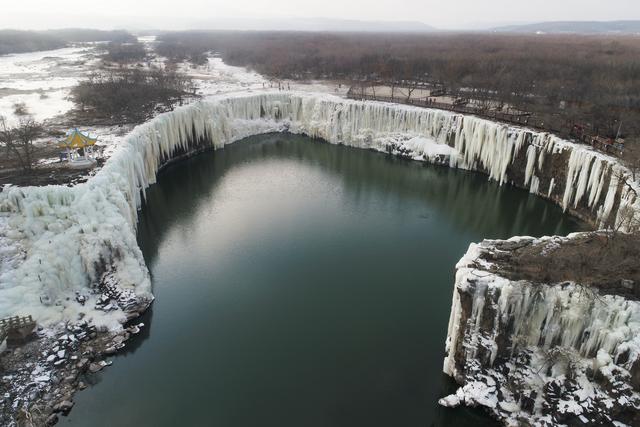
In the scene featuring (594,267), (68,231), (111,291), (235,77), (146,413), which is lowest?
(146,413)

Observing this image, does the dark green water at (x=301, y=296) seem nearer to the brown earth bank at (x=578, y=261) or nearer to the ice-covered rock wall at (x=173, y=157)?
the ice-covered rock wall at (x=173, y=157)

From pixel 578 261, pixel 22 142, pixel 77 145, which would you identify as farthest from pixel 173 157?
pixel 578 261

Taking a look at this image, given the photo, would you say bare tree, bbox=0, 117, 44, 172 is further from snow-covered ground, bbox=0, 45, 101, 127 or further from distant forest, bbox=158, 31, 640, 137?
distant forest, bbox=158, 31, 640, 137

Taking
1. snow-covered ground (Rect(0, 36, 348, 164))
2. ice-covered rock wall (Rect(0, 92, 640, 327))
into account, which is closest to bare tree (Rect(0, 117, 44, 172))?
snow-covered ground (Rect(0, 36, 348, 164))

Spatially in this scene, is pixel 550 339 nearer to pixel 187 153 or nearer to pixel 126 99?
pixel 187 153

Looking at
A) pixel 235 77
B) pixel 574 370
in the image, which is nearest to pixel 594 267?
pixel 574 370

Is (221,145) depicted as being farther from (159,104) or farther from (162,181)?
(162,181)
